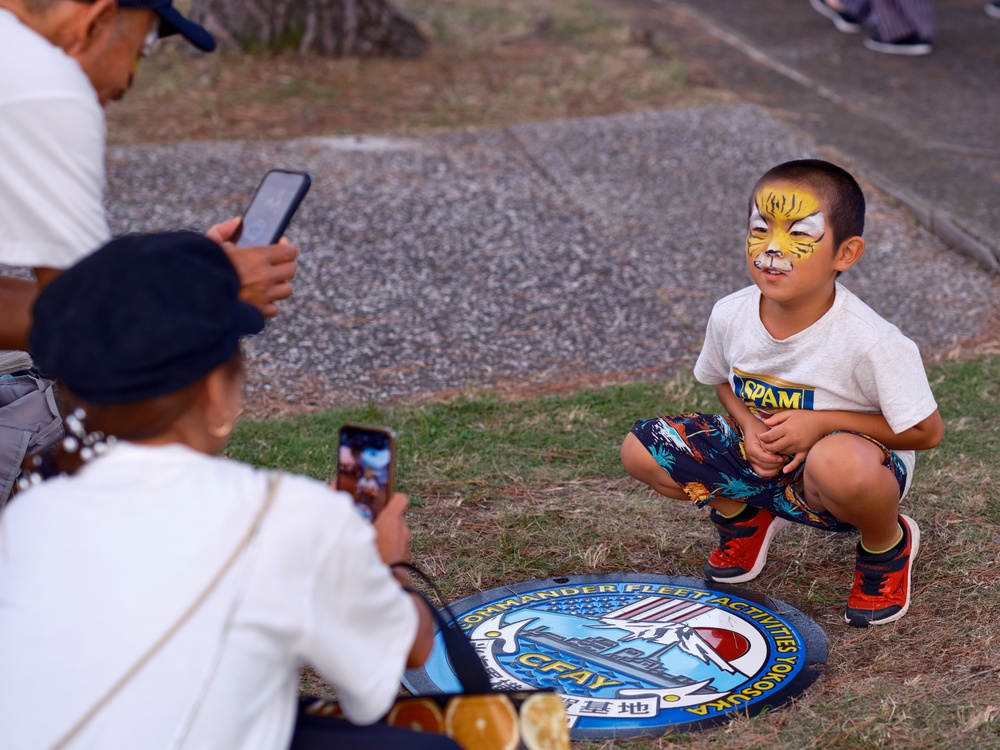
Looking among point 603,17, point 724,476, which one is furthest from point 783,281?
point 603,17

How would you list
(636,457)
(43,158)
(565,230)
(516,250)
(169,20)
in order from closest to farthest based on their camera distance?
1. (43,158)
2. (169,20)
3. (636,457)
4. (516,250)
5. (565,230)

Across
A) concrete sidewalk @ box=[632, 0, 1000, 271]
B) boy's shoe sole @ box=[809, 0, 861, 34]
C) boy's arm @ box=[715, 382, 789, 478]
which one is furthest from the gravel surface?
boy's shoe sole @ box=[809, 0, 861, 34]

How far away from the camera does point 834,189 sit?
123 inches

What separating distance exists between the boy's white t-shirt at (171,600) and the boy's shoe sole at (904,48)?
376 inches

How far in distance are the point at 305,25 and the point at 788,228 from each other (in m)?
6.86

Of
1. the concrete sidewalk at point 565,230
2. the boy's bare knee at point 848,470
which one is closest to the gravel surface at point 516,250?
the concrete sidewalk at point 565,230

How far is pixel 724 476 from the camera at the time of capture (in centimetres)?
331

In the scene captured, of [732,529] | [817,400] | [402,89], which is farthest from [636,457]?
[402,89]

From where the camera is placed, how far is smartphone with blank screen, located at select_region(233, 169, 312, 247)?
2652 millimetres

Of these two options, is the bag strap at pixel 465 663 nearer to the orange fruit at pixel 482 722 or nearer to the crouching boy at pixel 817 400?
the orange fruit at pixel 482 722

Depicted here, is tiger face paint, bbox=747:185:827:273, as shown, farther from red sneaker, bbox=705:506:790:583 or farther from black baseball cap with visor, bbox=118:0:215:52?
black baseball cap with visor, bbox=118:0:215:52

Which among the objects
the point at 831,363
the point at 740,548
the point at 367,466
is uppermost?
the point at 367,466

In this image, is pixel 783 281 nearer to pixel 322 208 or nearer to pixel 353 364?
pixel 353 364

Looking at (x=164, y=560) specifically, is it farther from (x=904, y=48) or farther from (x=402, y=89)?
(x=904, y=48)
